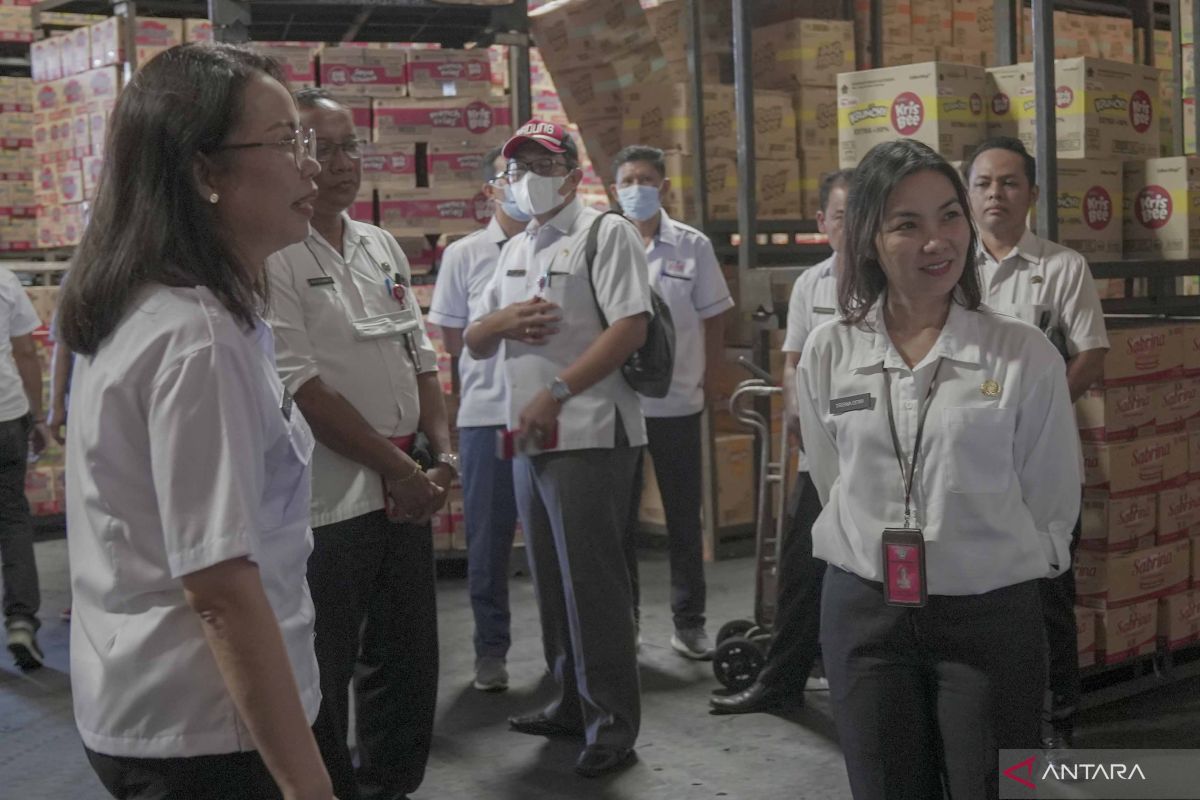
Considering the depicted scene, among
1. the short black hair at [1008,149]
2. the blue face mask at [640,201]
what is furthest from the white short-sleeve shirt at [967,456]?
the blue face mask at [640,201]

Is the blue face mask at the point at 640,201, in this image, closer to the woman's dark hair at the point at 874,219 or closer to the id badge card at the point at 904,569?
the woman's dark hair at the point at 874,219

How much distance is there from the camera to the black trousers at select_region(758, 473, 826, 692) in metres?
4.21

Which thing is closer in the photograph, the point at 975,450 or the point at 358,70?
the point at 975,450

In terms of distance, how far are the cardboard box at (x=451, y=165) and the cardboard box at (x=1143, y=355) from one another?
3.06m

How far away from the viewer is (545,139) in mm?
3896

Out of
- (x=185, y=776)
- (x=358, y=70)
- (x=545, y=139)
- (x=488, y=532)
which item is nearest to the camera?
(x=185, y=776)

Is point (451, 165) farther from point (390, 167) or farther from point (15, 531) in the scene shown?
point (15, 531)

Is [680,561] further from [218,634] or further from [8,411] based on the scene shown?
Answer: [218,634]

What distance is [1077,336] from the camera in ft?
12.8

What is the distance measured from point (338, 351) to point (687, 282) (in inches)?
111

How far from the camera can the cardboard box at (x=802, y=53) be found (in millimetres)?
6785

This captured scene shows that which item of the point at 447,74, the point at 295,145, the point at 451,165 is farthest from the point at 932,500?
the point at 447,74

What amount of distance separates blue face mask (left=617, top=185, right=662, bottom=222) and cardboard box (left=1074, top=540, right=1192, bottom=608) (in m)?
2.30

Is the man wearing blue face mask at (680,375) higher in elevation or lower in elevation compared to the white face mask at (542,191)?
lower
